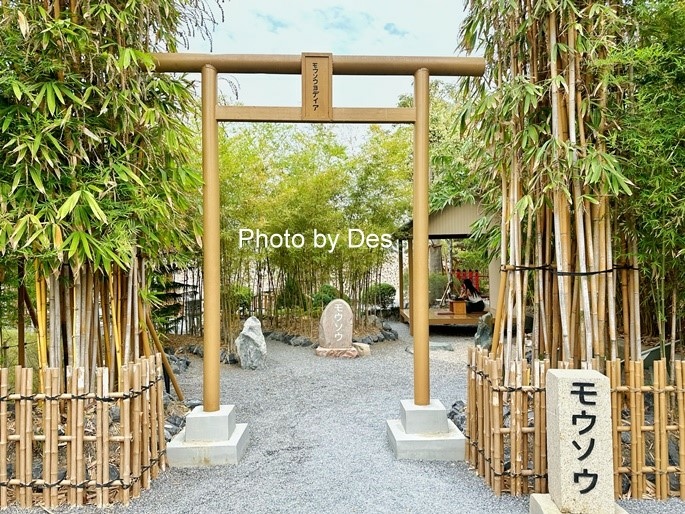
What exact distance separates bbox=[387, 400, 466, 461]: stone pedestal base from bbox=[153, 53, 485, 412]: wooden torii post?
9 centimetres

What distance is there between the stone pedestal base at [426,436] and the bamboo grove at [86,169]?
67.1 inches

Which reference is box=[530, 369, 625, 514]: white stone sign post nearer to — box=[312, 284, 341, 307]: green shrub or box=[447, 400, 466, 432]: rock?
box=[447, 400, 466, 432]: rock

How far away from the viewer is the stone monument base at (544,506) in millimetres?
1941

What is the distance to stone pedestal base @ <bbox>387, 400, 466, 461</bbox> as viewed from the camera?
8.86 feet

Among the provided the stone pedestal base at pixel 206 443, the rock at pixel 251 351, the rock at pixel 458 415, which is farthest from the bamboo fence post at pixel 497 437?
the rock at pixel 251 351

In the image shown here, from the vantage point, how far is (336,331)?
6.56 metres

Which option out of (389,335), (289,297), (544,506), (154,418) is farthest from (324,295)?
(544,506)

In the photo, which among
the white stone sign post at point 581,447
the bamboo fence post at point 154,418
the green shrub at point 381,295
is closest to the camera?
the white stone sign post at point 581,447

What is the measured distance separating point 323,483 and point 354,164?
5.57 m

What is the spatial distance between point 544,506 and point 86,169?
287cm

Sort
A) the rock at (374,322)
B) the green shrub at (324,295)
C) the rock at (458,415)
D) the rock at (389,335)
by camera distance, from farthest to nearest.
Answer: the green shrub at (324,295)
the rock at (374,322)
the rock at (389,335)
the rock at (458,415)

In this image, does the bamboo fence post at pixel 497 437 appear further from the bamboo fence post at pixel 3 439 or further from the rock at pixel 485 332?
the rock at pixel 485 332

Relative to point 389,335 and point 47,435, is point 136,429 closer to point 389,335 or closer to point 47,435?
point 47,435

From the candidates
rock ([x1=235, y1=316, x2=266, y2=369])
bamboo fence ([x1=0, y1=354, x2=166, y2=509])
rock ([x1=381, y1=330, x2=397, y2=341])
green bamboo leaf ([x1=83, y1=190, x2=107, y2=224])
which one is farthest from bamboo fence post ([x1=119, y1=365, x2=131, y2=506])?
rock ([x1=381, y1=330, x2=397, y2=341])
